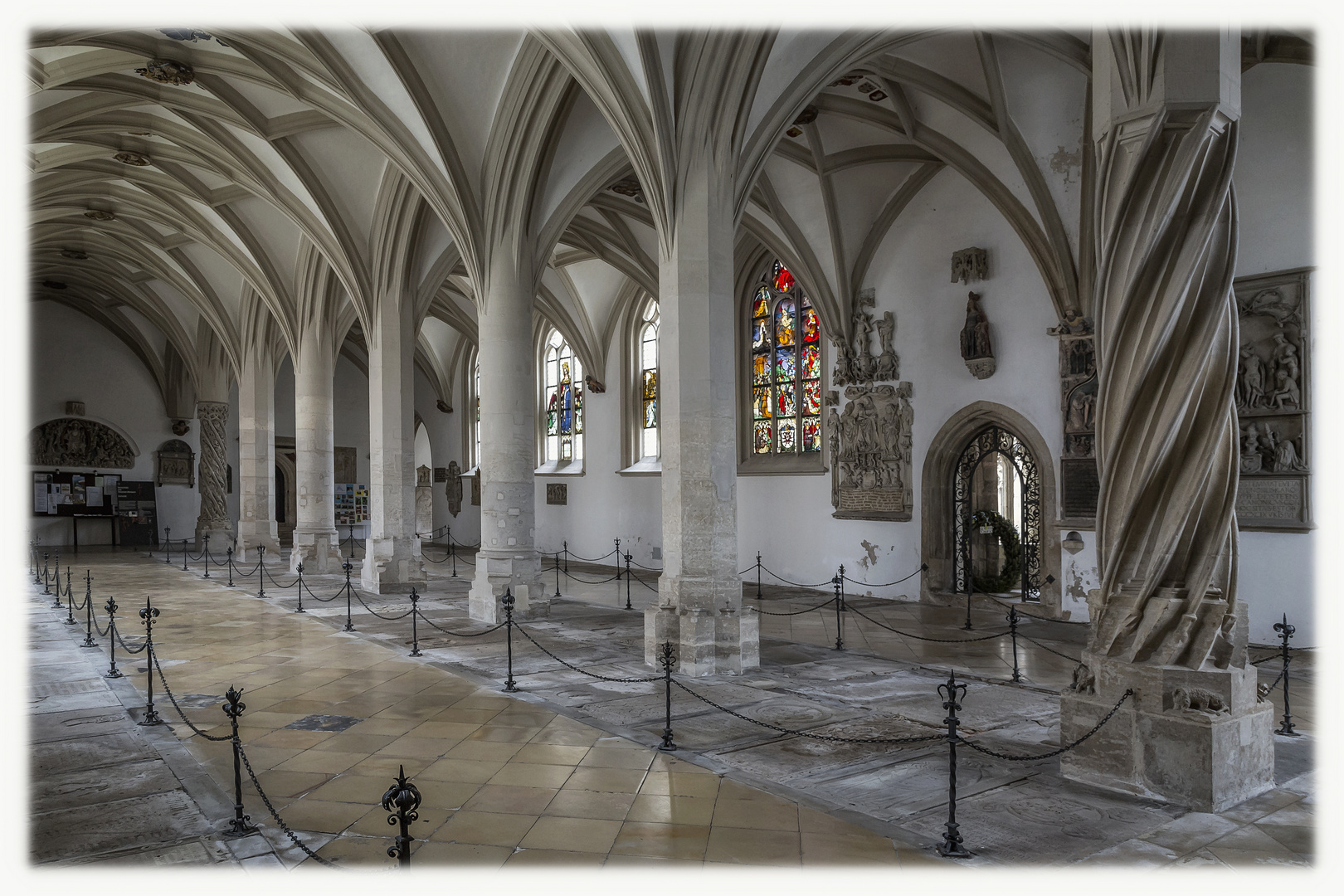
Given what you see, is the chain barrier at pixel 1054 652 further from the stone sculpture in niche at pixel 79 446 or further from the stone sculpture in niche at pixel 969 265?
the stone sculpture in niche at pixel 79 446

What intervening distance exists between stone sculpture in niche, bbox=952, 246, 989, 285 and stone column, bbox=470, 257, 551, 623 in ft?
21.1

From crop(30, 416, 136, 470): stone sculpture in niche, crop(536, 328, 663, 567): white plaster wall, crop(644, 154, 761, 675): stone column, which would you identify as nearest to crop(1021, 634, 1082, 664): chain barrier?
crop(644, 154, 761, 675): stone column

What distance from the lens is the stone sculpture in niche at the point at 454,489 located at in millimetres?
28922

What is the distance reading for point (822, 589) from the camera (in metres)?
16.0

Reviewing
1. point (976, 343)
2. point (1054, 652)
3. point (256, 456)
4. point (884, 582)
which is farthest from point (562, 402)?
point (1054, 652)

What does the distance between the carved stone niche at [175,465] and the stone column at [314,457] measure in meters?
13.2

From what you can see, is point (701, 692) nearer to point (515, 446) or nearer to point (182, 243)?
point (515, 446)

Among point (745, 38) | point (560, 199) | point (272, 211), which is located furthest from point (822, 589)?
point (272, 211)

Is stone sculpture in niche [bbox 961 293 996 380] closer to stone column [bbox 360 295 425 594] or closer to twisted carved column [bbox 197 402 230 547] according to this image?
stone column [bbox 360 295 425 594]

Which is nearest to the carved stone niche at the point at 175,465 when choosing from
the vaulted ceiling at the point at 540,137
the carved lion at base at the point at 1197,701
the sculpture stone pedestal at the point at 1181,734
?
the vaulted ceiling at the point at 540,137

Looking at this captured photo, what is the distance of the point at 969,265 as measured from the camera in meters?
13.8

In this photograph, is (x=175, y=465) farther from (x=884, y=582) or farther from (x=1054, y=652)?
(x=1054, y=652)

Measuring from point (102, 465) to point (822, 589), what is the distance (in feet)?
79.0

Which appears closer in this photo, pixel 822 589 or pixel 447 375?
pixel 822 589
